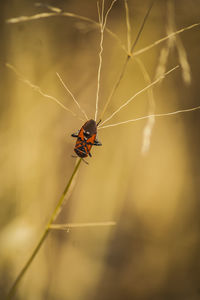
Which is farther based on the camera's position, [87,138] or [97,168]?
[97,168]

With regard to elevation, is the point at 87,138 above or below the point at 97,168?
above

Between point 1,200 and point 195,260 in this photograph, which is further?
point 195,260

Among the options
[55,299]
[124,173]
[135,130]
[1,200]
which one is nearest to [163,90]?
[135,130]

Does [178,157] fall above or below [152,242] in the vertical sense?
above

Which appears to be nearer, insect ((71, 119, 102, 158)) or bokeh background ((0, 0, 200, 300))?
insect ((71, 119, 102, 158))

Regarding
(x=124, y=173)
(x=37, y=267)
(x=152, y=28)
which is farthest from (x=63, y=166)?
(x=152, y=28)

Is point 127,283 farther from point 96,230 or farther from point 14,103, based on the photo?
point 14,103

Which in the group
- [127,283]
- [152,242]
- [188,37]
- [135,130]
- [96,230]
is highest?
[188,37]

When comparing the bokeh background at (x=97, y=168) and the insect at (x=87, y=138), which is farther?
the bokeh background at (x=97, y=168)
